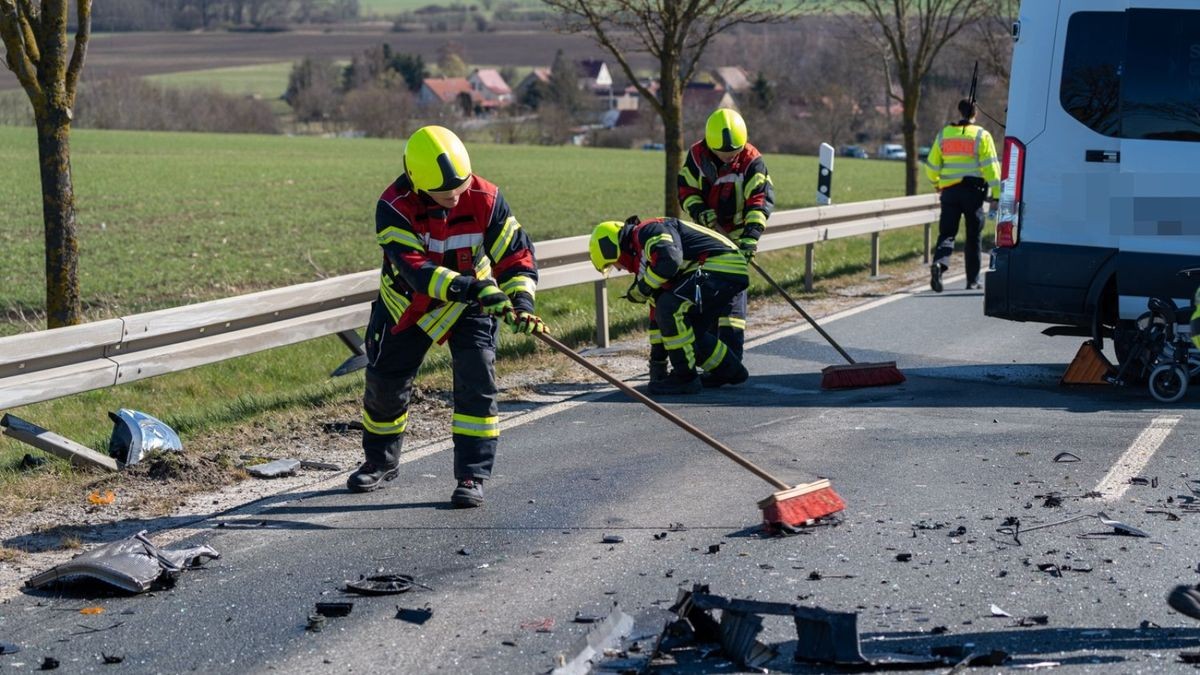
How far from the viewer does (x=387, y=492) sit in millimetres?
6492

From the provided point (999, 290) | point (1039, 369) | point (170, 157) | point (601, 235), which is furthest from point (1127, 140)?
point (170, 157)

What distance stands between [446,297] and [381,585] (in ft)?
4.73

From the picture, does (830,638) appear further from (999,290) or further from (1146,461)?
(999,290)

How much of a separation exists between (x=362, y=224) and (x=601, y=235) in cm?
1859

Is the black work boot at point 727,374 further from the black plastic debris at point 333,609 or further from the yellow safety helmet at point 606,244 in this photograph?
the black plastic debris at point 333,609

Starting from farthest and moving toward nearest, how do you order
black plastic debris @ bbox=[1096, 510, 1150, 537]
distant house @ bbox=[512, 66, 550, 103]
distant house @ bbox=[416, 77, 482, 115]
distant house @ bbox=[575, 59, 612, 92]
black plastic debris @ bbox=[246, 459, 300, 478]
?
1. distant house @ bbox=[575, 59, 612, 92]
2. distant house @ bbox=[416, 77, 482, 115]
3. distant house @ bbox=[512, 66, 550, 103]
4. black plastic debris @ bbox=[246, 459, 300, 478]
5. black plastic debris @ bbox=[1096, 510, 1150, 537]

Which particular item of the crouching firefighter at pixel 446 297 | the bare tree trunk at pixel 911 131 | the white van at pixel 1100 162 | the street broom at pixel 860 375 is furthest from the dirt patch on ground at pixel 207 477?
the bare tree trunk at pixel 911 131

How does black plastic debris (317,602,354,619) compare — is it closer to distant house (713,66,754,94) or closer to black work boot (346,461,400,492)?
black work boot (346,461,400,492)

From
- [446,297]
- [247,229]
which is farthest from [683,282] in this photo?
[247,229]

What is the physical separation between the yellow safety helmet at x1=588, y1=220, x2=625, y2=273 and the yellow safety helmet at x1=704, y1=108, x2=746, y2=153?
112 cm

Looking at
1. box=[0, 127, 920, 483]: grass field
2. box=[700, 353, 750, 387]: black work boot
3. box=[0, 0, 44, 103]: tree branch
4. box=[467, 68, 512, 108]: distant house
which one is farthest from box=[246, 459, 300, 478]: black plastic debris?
box=[467, 68, 512, 108]: distant house

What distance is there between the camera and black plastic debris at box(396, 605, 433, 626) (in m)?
4.74

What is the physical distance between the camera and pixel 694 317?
9109 mm

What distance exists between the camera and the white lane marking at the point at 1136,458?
6242 mm
